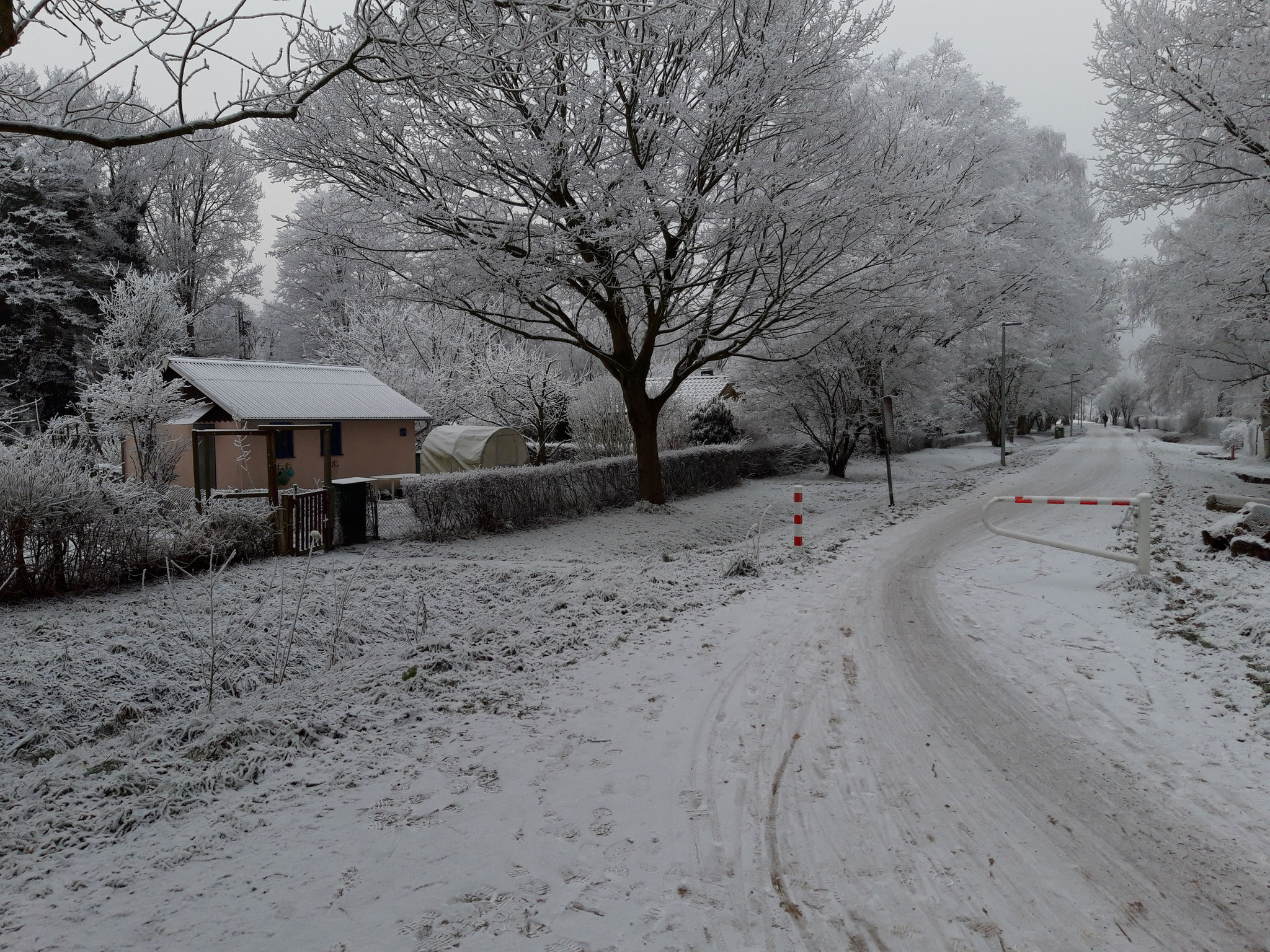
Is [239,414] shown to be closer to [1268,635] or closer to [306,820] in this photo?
[306,820]

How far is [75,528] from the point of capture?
24.2 feet

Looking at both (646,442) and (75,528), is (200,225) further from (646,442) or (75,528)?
(75,528)

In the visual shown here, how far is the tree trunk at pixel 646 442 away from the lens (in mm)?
14969

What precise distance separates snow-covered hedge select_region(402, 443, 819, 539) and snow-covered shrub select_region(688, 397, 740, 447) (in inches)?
162

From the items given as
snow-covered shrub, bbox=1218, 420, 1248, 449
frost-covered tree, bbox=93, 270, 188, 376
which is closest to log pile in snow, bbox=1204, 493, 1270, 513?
frost-covered tree, bbox=93, 270, 188, 376

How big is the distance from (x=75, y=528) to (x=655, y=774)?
263 inches

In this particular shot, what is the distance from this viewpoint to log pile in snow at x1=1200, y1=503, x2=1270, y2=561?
7.66 meters

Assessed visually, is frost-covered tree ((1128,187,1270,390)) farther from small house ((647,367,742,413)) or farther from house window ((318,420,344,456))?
house window ((318,420,344,456))

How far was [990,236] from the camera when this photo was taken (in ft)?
77.9

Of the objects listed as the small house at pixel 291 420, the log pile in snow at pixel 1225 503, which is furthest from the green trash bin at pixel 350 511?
the log pile in snow at pixel 1225 503

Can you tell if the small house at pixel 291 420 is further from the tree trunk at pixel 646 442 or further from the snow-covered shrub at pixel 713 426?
the snow-covered shrub at pixel 713 426

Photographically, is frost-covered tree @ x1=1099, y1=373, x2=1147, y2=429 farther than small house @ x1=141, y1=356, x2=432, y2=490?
Yes

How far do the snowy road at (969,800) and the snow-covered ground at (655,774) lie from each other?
0.05 feet

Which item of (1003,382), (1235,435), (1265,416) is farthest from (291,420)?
(1235,435)
